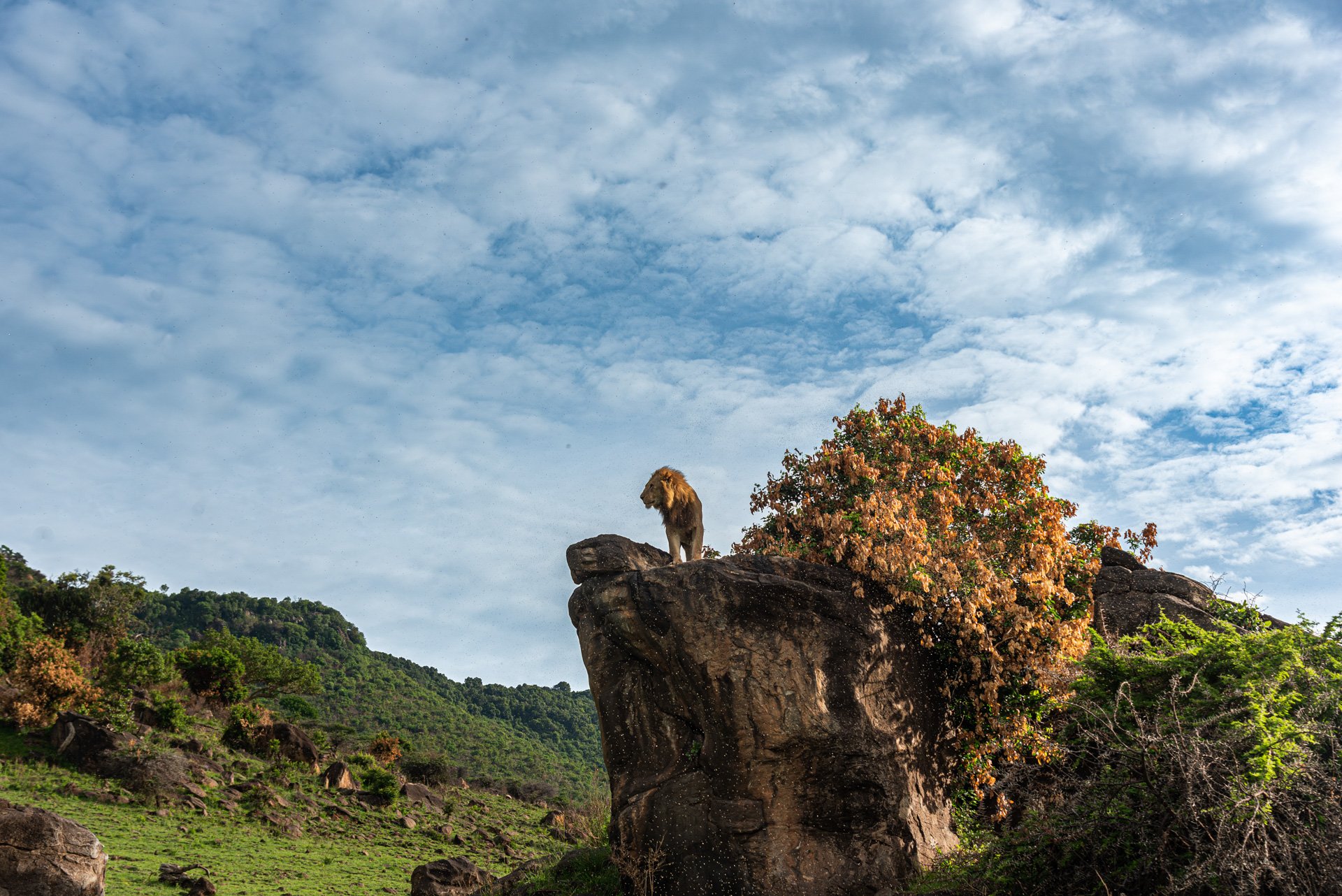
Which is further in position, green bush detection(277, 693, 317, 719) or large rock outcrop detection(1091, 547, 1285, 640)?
green bush detection(277, 693, 317, 719)

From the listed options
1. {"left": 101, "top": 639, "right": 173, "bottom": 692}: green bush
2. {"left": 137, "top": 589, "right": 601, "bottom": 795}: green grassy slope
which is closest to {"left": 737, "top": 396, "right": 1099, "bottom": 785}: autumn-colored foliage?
{"left": 101, "top": 639, "right": 173, "bottom": 692}: green bush

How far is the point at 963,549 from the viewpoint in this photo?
1518 cm

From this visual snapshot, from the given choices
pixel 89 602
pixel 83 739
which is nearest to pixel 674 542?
pixel 83 739

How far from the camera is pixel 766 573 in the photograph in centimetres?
1379

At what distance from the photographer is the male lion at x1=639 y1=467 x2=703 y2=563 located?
15680 mm

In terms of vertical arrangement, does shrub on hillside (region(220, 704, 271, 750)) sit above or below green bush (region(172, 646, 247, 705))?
below

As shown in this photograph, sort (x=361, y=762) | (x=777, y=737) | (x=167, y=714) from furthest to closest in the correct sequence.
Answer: (x=361, y=762) → (x=167, y=714) → (x=777, y=737)

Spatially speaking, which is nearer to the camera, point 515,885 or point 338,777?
point 515,885

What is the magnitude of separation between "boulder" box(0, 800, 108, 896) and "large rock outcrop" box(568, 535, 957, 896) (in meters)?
7.99

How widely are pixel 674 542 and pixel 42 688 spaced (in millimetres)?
21314

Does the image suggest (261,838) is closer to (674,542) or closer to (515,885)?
(515,885)

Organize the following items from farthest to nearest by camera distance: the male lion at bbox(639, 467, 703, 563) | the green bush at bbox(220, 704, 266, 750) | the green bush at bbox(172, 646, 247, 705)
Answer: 1. the green bush at bbox(172, 646, 247, 705)
2. the green bush at bbox(220, 704, 266, 750)
3. the male lion at bbox(639, 467, 703, 563)

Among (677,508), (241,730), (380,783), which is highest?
(677,508)

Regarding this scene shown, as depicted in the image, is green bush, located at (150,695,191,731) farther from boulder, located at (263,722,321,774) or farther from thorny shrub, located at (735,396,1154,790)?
thorny shrub, located at (735,396,1154,790)
